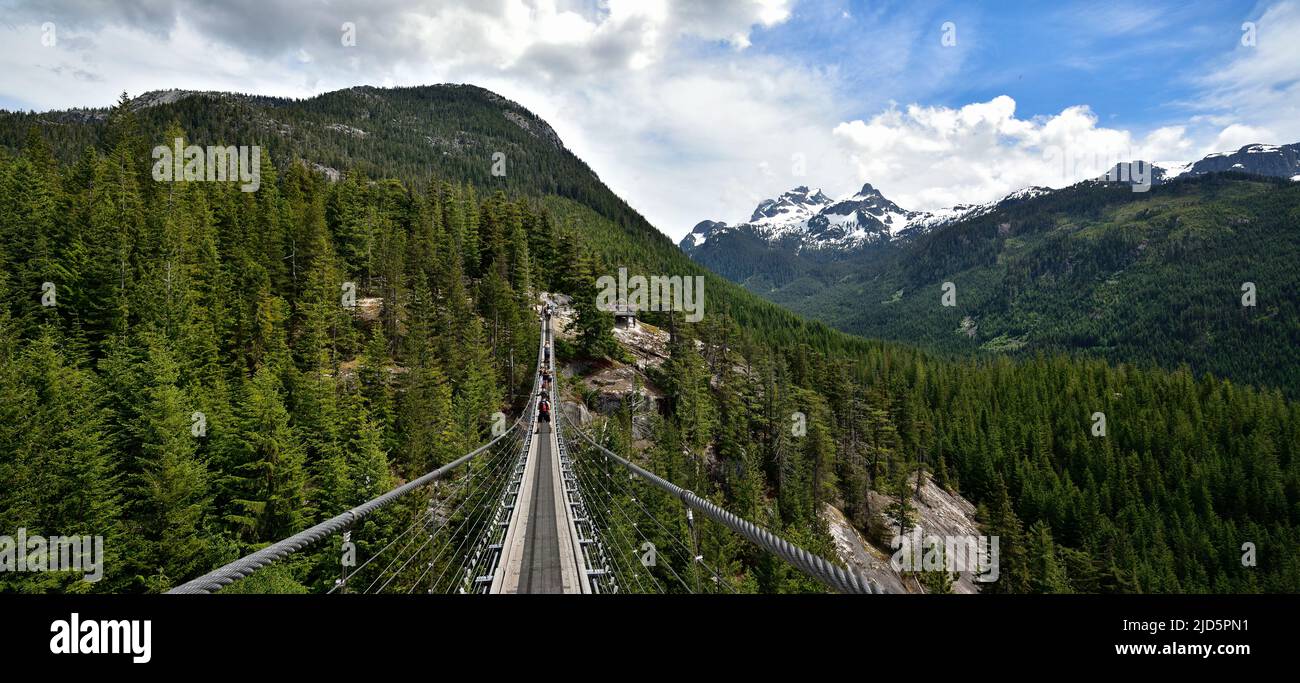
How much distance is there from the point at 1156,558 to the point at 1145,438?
29.6 m

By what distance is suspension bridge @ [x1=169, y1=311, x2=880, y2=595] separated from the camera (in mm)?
4230

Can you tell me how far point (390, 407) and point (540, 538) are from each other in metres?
27.9

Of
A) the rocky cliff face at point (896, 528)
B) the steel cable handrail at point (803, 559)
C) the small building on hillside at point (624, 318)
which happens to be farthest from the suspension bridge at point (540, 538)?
the small building on hillside at point (624, 318)

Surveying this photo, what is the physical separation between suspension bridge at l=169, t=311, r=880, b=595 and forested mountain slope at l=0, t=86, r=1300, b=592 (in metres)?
2.46

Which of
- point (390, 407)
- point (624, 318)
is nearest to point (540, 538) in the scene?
point (390, 407)

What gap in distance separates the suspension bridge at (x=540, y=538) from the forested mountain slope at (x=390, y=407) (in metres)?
2.46

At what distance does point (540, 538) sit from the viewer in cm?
1020

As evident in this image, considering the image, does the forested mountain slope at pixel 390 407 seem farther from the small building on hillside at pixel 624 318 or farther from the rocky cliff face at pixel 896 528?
the small building on hillside at pixel 624 318

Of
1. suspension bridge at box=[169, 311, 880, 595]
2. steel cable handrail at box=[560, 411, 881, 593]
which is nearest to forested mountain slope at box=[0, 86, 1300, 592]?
suspension bridge at box=[169, 311, 880, 595]

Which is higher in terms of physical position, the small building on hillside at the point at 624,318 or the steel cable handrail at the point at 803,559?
the small building on hillside at the point at 624,318

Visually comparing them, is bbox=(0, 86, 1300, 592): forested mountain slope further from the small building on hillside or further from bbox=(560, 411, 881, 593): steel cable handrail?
bbox=(560, 411, 881, 593): steel cable handrail

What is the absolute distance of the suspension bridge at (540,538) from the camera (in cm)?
423

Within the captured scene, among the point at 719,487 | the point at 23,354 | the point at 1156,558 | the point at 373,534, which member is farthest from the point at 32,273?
the point at 1156,558

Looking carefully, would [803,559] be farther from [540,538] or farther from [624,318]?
[624,318]
